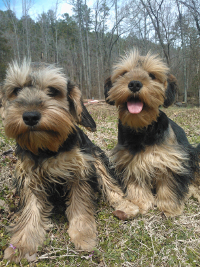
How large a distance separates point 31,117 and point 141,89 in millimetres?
1299

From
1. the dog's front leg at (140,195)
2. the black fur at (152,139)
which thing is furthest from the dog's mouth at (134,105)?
the dog's front leg at (140,195)

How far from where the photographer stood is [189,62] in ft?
89.1

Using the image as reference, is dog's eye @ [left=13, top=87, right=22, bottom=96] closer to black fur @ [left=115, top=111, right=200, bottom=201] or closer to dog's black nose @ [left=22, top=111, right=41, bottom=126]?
dog's black nose @ [left=22, top=111, right=41, bottom=126]

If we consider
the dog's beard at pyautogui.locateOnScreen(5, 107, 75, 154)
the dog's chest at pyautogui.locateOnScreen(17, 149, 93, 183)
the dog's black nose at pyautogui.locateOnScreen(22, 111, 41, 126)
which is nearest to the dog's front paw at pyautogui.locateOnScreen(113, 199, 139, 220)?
the dog's chest at pyautogui.locateOnScreen(17, 149, 93, 183)

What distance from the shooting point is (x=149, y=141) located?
9.46 feet

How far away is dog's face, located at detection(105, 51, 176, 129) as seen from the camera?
2525 millimetres

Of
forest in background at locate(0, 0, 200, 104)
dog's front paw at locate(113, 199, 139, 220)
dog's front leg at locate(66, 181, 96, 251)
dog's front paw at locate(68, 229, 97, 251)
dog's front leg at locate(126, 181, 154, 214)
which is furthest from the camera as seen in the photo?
forest in background at locate(0, 0, 200, 104)

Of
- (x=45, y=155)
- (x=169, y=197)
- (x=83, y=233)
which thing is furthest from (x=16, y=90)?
(x=169, y=197)

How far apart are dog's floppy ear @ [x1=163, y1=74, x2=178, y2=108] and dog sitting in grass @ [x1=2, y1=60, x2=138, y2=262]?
1.09 meters

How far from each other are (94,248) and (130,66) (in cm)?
231

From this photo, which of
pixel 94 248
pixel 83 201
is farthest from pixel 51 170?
pixel 94 248

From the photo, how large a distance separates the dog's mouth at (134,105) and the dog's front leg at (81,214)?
3.59ft

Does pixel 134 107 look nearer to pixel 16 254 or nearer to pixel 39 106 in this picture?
pixel 39 106

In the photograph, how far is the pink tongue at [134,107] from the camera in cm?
256
